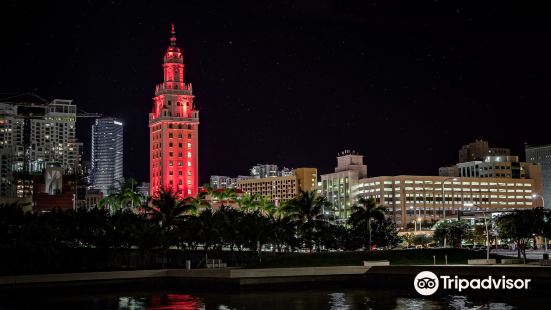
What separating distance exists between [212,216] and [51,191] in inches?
3983

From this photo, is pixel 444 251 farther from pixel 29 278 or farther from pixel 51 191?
pixel 51 191

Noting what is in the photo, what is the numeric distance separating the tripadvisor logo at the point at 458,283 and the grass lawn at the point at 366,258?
48.3ft

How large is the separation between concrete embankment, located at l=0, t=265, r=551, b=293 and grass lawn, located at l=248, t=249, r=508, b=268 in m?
7.25

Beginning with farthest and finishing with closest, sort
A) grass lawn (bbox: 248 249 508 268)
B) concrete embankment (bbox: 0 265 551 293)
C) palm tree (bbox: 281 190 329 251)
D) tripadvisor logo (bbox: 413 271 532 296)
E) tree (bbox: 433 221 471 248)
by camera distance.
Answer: tree (bbox: 433 221 471 248) → palm tree (bbox: 281 190 329 251) → grass lawn (bbox: 248 249 508 268) → concrete embankment (bbox: 0 265 551 293) → tripadvisor logo (bbox: 413 271 532 296)

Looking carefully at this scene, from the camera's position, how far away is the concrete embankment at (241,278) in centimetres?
8175

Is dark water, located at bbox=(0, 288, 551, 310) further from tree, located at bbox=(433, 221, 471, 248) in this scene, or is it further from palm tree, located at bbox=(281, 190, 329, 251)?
tree, located at bbox=(433, 221, 471, 248)

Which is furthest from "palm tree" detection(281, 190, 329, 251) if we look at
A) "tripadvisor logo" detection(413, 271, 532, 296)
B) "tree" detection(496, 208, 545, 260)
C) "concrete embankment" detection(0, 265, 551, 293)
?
"tripadvisor logo" detection(413, 271, 532, 296)

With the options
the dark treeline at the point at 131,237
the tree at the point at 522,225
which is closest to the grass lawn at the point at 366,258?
the tree at the point at 522,225

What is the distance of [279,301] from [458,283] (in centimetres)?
1938

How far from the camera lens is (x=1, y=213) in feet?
321

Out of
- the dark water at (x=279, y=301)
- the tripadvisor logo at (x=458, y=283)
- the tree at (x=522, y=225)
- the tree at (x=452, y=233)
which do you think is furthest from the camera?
the tree at (x=452, y=233)

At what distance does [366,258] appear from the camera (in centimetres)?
9650

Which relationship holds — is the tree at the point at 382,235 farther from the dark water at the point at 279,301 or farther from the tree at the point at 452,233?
the dark water at the point at 279,301

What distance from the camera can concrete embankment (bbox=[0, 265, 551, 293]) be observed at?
81.8 meters
